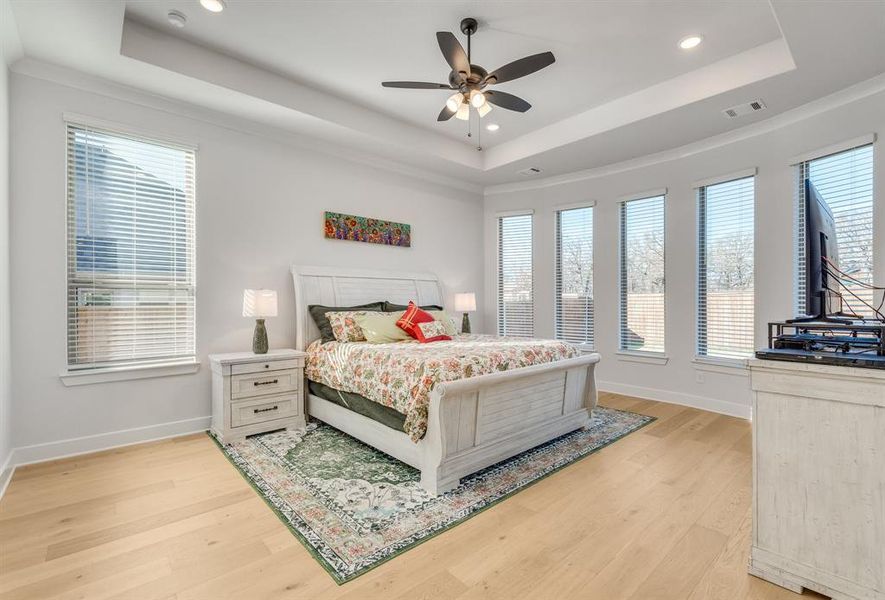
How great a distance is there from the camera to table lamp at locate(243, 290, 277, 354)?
363cm

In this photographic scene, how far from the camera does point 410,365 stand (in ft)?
8.82

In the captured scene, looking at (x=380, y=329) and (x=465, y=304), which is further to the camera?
(x=465, y=304)

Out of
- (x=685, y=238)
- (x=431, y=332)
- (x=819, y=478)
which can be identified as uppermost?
(x=685, y=238)

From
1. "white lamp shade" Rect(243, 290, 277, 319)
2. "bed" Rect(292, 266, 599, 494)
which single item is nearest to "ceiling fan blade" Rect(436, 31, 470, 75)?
"bed" Rect(292, 266, 599, 494)

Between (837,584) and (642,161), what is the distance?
437 cm

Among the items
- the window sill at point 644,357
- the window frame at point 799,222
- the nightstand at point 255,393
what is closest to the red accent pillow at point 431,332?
the nightstand at point 255,393

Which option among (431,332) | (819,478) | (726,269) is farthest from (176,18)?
(726,269)

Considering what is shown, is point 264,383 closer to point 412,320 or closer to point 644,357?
point 412,320

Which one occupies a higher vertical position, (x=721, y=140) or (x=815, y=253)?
(x=721, y=140)

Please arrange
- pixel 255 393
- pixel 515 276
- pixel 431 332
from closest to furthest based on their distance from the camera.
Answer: pixel 255 393
pixel 431 332
pixel 515 276

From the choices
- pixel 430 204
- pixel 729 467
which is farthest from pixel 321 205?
pixel 729 467

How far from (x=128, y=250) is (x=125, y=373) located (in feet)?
3.27

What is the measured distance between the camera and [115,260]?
10.7 feet

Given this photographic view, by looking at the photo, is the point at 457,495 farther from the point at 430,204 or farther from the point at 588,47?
the point at 430,204
